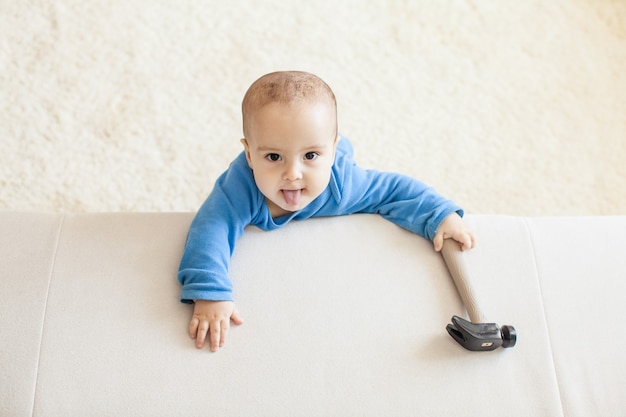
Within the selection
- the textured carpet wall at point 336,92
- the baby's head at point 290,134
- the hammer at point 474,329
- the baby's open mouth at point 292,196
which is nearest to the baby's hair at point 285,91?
the baby's head at point 290,134

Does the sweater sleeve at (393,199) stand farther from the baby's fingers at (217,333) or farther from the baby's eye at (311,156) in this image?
the baby's fingers at (217,333)

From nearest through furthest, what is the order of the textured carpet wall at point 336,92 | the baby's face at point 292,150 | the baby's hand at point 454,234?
the baby's face at point 292,150, the baby's hand at point 454,234, the textured carpet wall at point 336,92

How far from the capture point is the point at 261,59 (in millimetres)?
1788

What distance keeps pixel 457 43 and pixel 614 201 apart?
0.57 meters

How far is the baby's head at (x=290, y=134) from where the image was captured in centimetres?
104

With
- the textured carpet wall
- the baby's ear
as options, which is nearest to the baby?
the baby's ear

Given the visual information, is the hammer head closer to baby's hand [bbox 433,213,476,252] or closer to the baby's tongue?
baby's hand [bbox 433,213,476,252]

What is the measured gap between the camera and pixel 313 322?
3.61ft

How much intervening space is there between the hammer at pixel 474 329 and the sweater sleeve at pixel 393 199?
104 mm

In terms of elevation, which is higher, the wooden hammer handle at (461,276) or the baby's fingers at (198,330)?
the wooden hammer handle at (461,276)

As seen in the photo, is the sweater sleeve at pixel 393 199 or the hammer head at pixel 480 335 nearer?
the hammer head at pixel 480 335

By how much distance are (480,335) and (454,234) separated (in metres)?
0.18

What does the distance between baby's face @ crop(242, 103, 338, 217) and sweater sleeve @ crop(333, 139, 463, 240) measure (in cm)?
9

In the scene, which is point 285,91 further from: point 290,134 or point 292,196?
point 292,196
